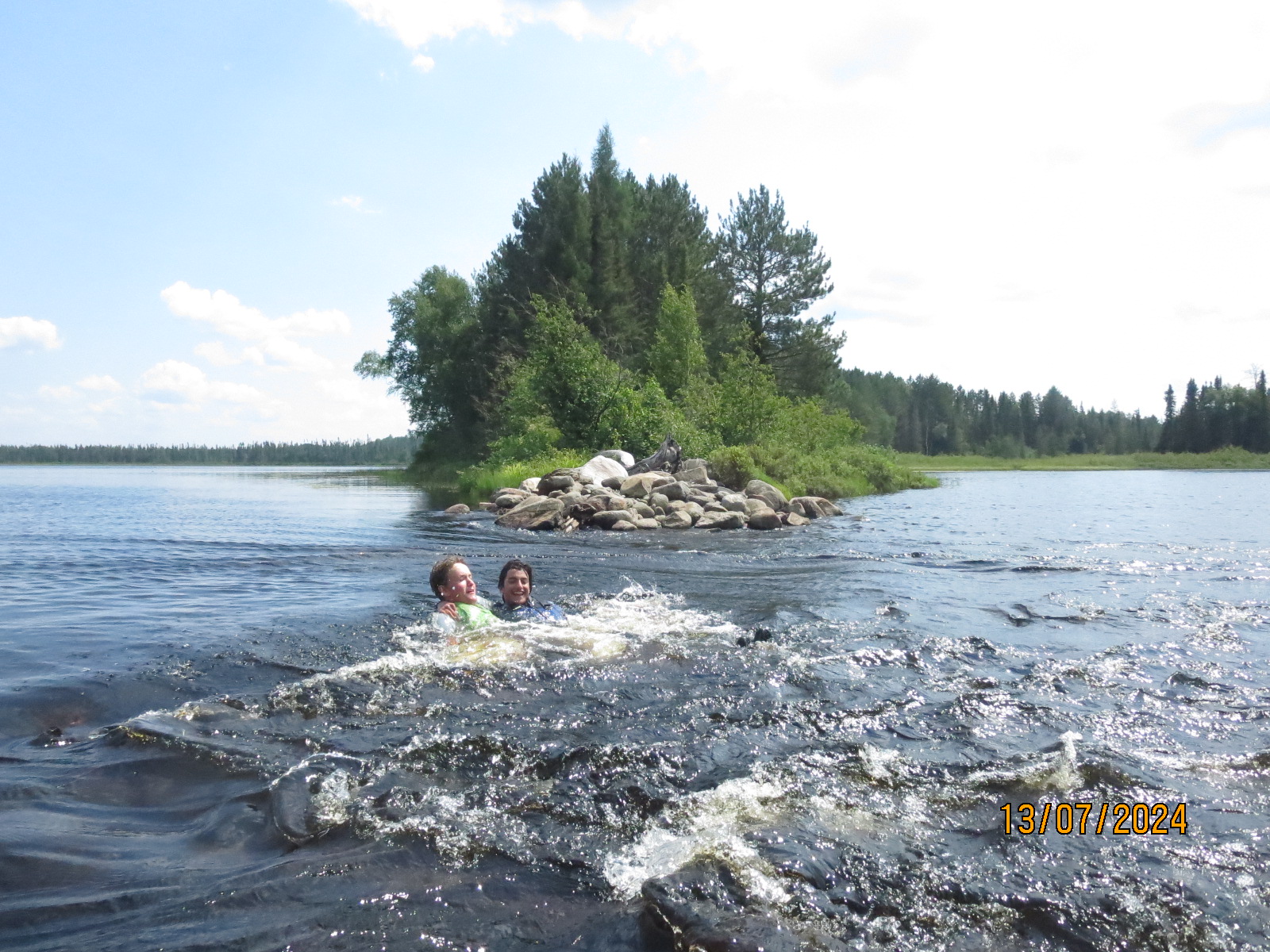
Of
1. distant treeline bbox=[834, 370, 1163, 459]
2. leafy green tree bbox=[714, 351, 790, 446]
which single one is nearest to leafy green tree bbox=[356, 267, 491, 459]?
leafy green tree bbox=[714, 351, 790, 446]

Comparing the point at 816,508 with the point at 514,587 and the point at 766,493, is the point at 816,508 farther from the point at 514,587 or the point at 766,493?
the point at 514,587

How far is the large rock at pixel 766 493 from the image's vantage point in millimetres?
23938

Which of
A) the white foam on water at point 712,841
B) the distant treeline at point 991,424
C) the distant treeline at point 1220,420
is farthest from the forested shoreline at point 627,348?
the distant treeline at point 991,424

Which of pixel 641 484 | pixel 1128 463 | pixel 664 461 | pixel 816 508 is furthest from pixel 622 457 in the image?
pixel 1128 463

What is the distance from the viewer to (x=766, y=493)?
24266 mm

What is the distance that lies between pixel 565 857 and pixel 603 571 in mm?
9588

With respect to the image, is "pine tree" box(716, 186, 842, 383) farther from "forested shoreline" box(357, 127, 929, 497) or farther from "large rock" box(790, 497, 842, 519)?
"large rock" box(790, 497, 842, 519)

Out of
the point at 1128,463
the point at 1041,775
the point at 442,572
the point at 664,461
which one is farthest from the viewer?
the point at 1128,463

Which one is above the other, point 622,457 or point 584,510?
point 622,457

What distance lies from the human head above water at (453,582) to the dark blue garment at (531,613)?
1.57 ft

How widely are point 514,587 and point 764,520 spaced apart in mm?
13004

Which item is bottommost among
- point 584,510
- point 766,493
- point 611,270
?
point 584,510

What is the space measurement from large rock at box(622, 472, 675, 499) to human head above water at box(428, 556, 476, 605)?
47.5ft

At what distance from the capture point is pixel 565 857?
3.81 metres
